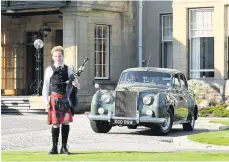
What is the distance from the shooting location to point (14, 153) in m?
13.8

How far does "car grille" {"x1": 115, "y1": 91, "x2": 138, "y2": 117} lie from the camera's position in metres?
19.3

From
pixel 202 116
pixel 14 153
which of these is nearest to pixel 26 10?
pixel 202 116

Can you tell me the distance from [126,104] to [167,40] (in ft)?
47.4

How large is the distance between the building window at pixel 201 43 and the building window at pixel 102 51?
3967 mm

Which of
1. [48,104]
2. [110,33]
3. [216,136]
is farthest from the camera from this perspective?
[110,33]

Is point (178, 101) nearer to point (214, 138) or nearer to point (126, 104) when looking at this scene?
point (126, 104)

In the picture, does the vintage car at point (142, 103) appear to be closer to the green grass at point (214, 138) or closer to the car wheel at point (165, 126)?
the car wheel at point (165, 126)

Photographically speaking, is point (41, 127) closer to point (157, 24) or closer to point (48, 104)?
point (48, 104)

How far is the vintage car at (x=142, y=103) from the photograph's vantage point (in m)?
19.2

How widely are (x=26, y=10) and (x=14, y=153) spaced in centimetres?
1840

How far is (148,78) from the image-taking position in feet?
68.1

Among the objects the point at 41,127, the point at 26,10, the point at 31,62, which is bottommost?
the point at 41,127

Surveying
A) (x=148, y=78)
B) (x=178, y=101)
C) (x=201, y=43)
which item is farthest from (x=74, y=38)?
(x=178, y=101)

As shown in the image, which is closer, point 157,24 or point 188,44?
point 188,44
